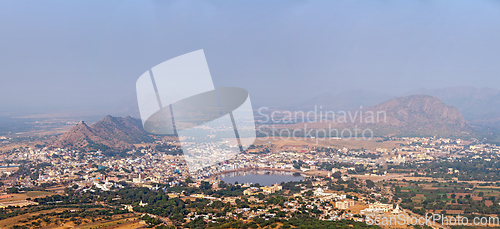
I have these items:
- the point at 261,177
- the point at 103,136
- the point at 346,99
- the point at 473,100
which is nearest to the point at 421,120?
the point at 261,177

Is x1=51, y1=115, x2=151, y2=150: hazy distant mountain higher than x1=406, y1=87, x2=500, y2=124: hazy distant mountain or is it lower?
lower

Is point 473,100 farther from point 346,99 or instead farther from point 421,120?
point 421,120

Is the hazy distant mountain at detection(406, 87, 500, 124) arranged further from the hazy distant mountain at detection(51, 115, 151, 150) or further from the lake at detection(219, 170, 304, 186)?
the hazy distant mountain at detection(51, 115, 151, 150)

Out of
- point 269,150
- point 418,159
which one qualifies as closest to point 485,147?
point 418,159

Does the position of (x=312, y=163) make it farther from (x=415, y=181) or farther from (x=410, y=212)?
(x=410, y=212)

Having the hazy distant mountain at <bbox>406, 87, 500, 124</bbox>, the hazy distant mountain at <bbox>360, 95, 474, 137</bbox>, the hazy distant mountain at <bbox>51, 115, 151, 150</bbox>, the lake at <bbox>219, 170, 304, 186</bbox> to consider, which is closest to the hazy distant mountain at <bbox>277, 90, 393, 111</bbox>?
the hazy distant mountain at <bbox>406, 87, 500, 124</bbox>

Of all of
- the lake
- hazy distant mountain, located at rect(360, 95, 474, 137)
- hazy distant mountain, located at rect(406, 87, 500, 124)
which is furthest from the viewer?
hazy distant mountain, located at rect(406, 87, 500, 124)

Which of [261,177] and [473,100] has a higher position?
[473,100]
